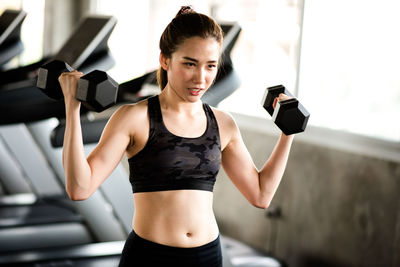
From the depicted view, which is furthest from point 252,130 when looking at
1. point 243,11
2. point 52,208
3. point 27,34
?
point 27,34

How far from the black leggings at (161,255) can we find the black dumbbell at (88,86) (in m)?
0.33

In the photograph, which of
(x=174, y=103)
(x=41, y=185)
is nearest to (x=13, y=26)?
(x=41, y=185)

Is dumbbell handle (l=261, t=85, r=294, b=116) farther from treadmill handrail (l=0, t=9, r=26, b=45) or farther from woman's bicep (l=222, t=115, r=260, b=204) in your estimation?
treadmill handrail (l=0, t=9, r=26, b=45)

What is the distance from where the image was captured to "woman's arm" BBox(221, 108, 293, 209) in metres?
1.43

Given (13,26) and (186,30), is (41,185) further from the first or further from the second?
(186,30)

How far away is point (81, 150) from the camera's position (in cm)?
120

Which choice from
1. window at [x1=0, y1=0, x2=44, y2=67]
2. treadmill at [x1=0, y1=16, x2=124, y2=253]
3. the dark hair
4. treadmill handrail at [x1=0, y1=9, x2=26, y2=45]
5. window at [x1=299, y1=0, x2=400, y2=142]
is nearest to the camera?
the dark hair

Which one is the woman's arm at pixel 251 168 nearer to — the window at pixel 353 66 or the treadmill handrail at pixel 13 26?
the window at pixel 353 66

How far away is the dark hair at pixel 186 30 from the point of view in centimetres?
128

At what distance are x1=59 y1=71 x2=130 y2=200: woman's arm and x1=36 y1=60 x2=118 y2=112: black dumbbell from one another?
3 centimetres

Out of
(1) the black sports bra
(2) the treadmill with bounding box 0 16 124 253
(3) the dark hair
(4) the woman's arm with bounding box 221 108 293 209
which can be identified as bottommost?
(2) the treadmill with bounding box 0 16 124 253

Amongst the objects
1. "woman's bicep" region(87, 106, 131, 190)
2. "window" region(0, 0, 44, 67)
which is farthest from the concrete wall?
"window" region(0, 0, 44, 67)

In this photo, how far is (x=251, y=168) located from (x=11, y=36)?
2.21m

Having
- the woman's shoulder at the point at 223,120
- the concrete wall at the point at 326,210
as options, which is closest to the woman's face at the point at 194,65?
the woman's shoulder at the point at 223,120
